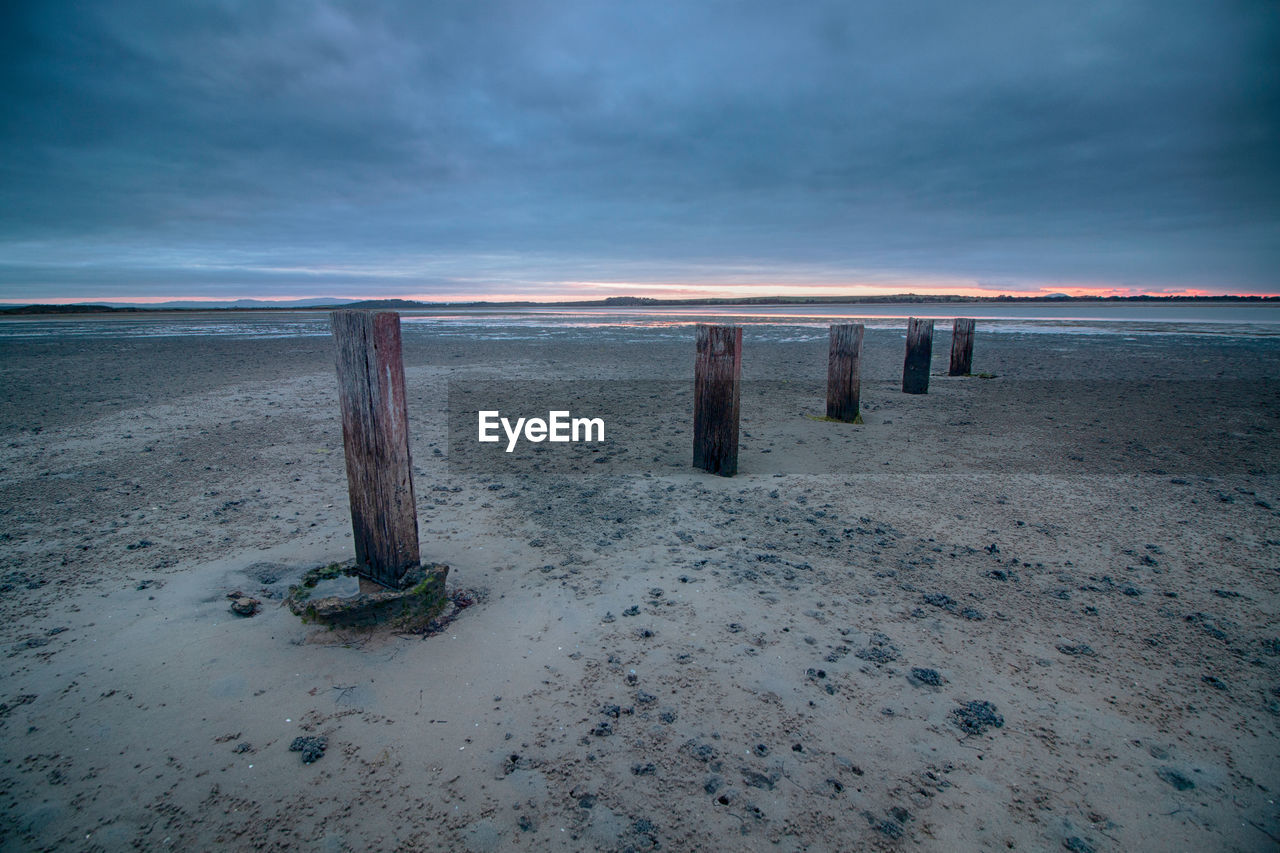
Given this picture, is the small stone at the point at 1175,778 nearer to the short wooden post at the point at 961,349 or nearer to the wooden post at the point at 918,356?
the wooden post at the point at 918,356

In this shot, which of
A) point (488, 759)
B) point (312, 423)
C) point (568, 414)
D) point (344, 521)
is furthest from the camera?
point (568, 414)

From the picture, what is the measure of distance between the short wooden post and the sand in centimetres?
613

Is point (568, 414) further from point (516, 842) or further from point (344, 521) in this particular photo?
point (516, 842)

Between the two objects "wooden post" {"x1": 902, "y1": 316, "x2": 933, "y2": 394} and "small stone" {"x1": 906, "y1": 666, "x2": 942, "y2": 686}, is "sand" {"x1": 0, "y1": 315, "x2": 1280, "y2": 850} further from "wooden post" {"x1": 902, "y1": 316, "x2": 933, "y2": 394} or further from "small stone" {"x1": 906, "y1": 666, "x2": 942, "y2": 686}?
"wooden post" {"x1": 902, "y1": 316, "x2": 933, "y2": 394}

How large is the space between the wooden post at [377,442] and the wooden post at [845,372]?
6.33 metres

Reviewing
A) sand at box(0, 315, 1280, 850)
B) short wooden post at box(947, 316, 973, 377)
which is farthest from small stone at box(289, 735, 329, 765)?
short wooden post at box(947, 316, 973, 377)

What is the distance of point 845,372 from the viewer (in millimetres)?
8414

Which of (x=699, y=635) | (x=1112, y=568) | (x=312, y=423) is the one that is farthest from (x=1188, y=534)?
(x=312, y=423)

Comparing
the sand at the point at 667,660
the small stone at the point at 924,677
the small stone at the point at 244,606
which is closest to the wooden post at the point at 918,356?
the sand at the point at 667,660

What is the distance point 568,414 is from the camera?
9344mm

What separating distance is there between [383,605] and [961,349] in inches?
517

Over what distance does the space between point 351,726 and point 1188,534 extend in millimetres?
6118

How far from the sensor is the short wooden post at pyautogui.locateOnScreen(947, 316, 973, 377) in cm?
1277

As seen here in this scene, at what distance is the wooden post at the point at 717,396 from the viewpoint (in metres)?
5.92
